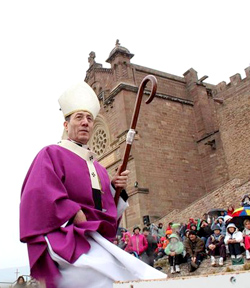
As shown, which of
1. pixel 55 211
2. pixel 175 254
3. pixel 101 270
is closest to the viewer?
pixel 101 270

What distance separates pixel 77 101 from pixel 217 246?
687 cm

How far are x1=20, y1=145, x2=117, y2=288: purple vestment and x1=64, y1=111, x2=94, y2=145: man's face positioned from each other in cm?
22

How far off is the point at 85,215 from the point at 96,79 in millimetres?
22325

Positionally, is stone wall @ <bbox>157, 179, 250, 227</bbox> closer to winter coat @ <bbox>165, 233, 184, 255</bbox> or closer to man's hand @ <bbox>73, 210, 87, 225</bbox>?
winter coat @ <bbox>165, 233, 184, 255</bbox>

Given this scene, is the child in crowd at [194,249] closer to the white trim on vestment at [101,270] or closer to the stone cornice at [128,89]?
the white trim on vestment at [101,270]

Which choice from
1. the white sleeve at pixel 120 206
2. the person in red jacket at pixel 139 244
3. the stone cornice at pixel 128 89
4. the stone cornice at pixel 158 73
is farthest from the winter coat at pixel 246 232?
the stone cornice at pixel 158 73

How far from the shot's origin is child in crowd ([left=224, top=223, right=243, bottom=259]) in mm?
7805

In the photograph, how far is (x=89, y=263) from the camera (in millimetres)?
2008

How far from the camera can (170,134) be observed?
72.0ft

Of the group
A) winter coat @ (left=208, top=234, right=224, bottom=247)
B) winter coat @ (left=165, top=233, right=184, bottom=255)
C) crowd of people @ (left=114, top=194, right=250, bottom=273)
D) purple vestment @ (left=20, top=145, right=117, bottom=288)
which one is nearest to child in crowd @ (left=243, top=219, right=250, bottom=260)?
crowd of people @ (left=114, top=194, right=250, bottom=273)

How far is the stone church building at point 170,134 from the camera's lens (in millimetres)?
18734

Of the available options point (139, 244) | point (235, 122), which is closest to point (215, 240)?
point (139, 244)

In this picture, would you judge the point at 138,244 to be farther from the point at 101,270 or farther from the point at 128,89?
the point at 128,89

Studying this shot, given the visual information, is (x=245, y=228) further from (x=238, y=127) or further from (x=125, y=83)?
(x=125, y=83)
